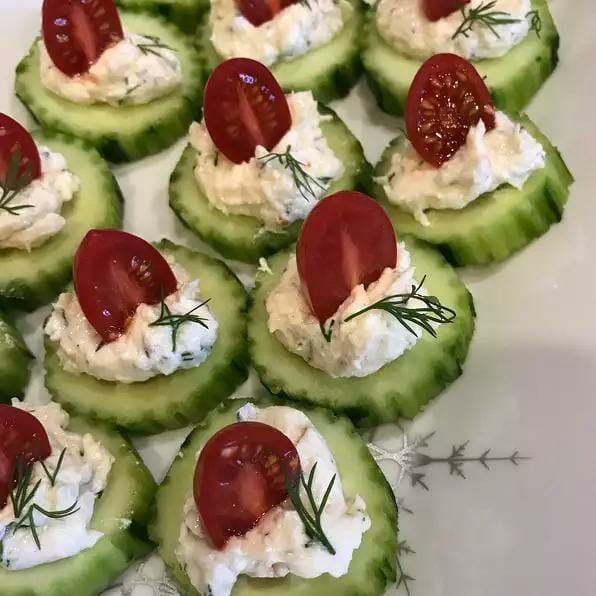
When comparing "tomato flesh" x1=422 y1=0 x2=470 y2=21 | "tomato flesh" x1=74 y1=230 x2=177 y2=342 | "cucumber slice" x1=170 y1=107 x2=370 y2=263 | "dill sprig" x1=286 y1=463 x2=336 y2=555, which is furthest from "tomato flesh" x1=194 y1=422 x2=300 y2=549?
"tomato flesh" x1=422 y1=0 x2=470 y2=21

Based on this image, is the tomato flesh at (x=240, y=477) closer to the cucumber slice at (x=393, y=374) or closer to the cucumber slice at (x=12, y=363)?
→ the cucumber slice at (x=393, y=374)

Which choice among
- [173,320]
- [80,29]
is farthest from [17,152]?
[173,320]

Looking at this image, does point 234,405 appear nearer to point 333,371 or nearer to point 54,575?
point 333,371

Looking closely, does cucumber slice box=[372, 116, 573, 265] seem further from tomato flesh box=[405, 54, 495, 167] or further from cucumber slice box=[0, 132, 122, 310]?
cucumber slice box=[0, 132, 122, 310]

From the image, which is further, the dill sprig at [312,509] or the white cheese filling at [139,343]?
the white cheese filling at [139,343]

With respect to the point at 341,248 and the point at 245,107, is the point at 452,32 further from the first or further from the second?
the point at 341,248

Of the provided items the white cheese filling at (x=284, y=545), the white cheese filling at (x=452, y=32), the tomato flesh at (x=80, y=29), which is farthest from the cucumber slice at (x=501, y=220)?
the tomato flesh at (x=80, y=29)
